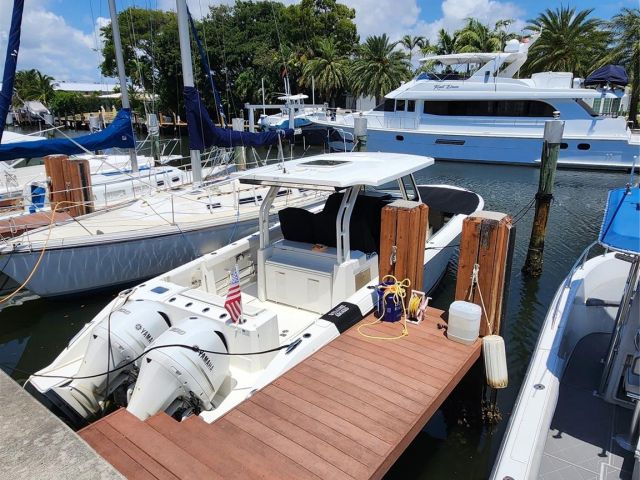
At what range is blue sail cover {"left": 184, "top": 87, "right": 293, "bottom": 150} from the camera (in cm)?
877

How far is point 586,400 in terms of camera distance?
424 cm

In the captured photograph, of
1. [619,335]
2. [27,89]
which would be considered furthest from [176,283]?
[27,89]

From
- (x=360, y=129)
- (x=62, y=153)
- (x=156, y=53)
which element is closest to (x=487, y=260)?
(x=62, y=153)

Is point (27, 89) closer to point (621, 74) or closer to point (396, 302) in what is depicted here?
point (621, 74)

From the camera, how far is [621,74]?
2152 cm

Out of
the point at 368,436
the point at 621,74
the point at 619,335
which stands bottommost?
the point at 368,436

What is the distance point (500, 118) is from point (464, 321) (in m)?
21.0

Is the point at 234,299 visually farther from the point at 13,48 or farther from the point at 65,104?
the point at 65,104

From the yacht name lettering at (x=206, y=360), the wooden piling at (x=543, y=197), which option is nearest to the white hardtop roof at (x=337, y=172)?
the yacht name lettering at (x=206, y=360)

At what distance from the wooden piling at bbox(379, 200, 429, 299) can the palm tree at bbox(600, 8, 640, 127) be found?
27955mm

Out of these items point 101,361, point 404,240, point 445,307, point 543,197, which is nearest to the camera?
point 101,361

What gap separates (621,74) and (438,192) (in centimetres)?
1823

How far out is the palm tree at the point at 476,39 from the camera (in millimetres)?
33094

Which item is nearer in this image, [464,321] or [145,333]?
[145,333]
